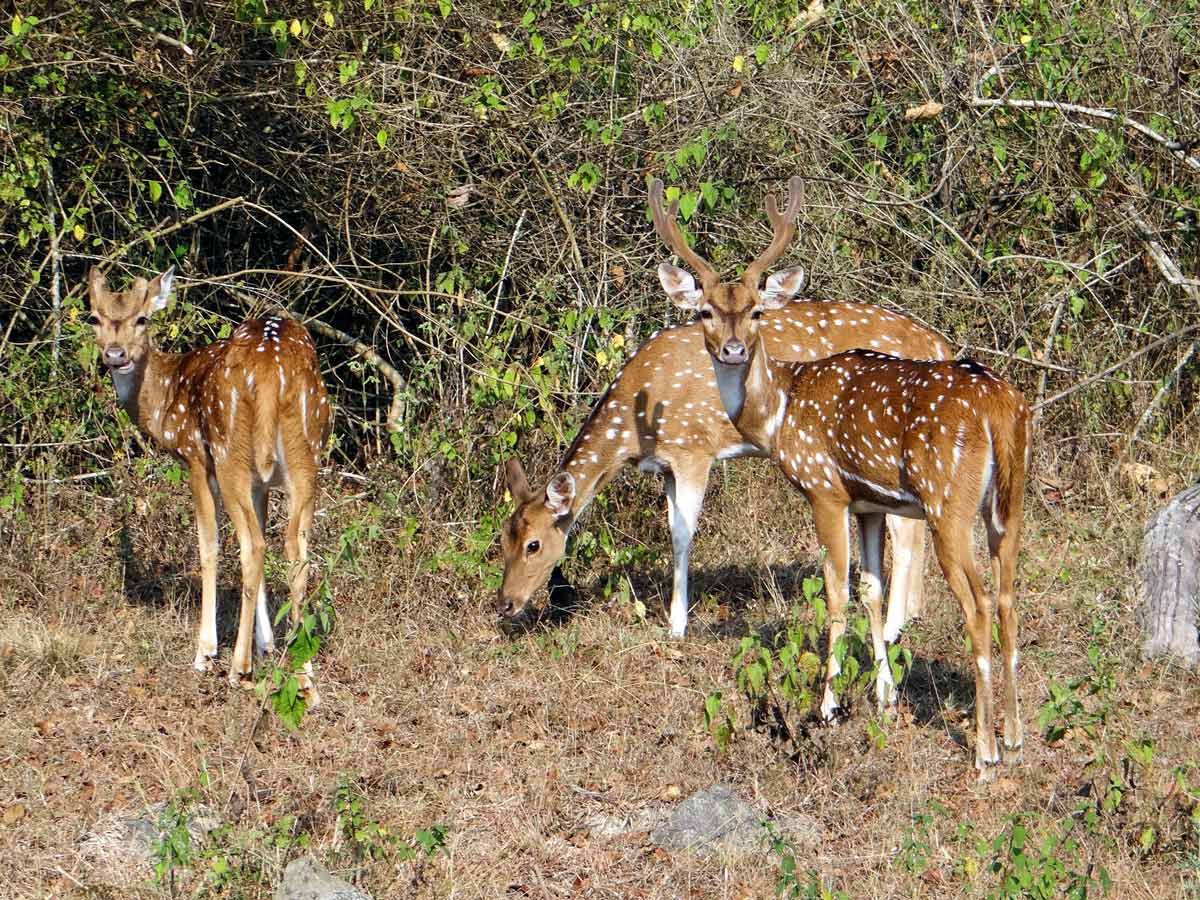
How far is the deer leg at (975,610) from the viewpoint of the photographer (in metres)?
6.80

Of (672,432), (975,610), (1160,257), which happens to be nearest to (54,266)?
(672,432)

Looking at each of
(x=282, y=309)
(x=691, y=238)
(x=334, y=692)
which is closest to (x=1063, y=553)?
(x=691, y=238)

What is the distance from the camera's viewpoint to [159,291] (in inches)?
350

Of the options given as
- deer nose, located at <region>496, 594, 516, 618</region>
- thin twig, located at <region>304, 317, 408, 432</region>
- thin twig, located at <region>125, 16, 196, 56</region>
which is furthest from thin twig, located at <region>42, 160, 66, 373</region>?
deer nose, located at <region>496, 594, 516, 618</region>

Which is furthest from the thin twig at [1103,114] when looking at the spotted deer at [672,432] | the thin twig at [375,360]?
the thin twig at [375,360]

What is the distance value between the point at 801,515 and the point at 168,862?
5.59 meters

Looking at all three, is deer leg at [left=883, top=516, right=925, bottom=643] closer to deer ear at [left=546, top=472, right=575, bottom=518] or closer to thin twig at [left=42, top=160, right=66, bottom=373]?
deer ear at [left=546, top=472, right=575, bottom=518]

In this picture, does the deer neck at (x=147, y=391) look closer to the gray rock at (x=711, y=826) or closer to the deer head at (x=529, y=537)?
the deer head at (x=529, y=537)

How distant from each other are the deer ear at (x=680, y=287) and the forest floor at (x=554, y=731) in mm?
1786

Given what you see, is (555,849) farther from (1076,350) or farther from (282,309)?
(1076,350)

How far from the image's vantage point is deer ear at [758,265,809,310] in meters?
8.35

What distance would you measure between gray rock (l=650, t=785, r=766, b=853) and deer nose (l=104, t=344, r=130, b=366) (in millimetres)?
3882

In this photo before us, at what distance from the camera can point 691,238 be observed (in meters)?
9.95

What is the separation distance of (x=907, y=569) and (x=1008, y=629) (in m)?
1.92
